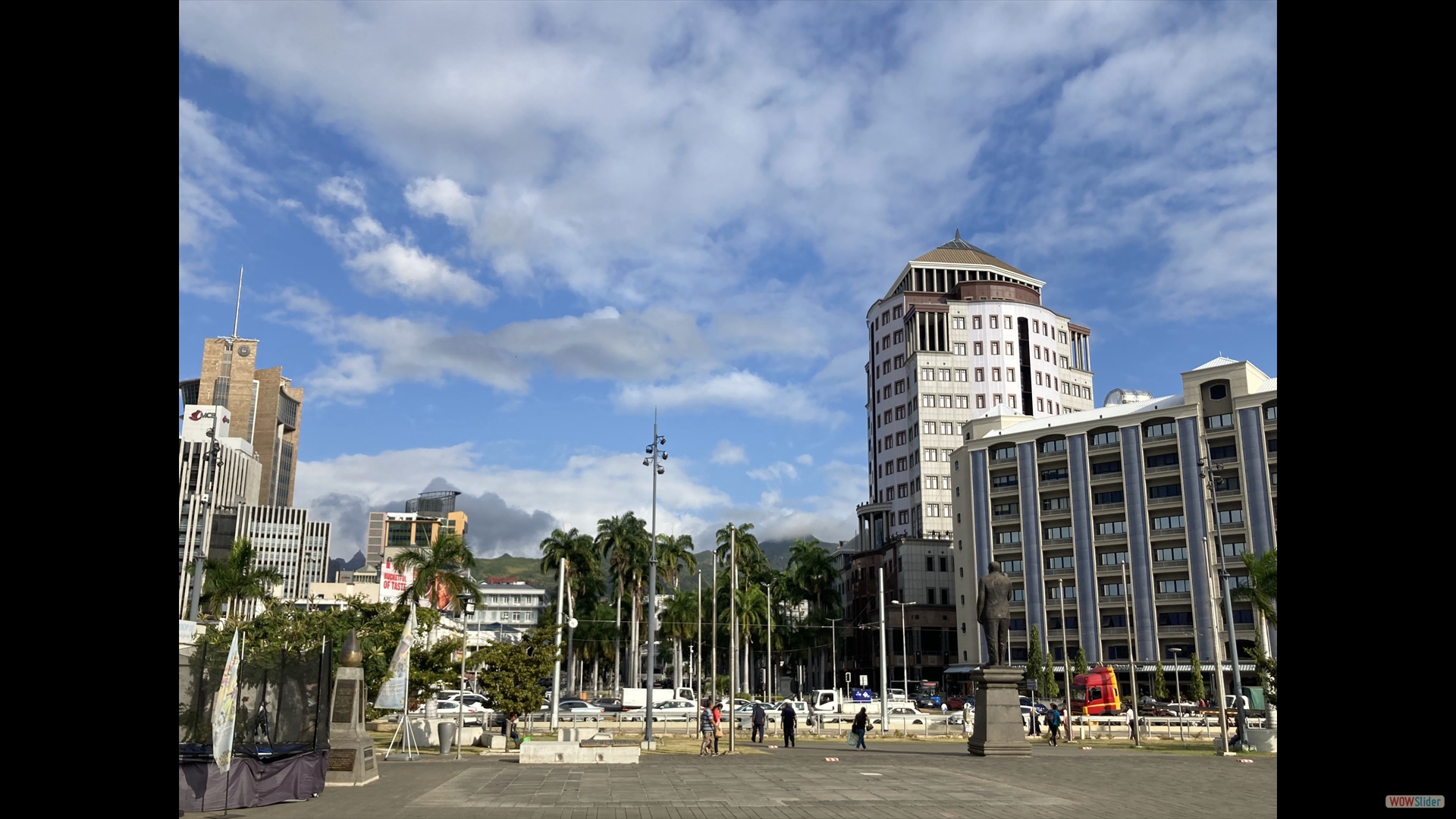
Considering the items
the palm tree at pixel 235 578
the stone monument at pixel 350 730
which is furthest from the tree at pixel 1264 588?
the palm tree at pixel 235 578

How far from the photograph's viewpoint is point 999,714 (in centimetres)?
3312

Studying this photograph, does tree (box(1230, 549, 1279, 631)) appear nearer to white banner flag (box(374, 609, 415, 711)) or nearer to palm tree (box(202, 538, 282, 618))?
white banner flag (box(374, 609, 415, 711))

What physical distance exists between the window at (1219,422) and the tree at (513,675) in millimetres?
68685

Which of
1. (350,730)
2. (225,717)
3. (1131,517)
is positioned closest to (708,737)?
(350,730)

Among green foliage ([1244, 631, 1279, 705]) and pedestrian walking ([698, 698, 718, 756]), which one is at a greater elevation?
green foliage ([1244, 631, 1279, 705])

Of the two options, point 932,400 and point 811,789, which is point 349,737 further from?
point 932,400

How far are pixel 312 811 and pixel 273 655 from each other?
48.9ft

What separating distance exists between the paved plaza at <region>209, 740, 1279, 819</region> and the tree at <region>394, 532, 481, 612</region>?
2723 cm

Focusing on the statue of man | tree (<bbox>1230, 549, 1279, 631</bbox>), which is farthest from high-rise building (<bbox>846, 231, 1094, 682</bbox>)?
the statue of man

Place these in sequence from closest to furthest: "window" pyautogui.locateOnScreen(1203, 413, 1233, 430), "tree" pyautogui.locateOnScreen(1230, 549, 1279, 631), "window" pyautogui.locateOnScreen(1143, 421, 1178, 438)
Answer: "tree" pyautogui.locateOnScreen(1230, 549, 1279, 631)
"window" pyautogui.locateOnScreen(1203, 413, 1233, 430)
"window" pyautogui.locateOnScreen(1143, 421, 1178, 438)

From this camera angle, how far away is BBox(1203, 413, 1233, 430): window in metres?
86.1

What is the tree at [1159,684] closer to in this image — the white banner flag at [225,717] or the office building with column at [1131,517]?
the office building with column at [1131,517]
